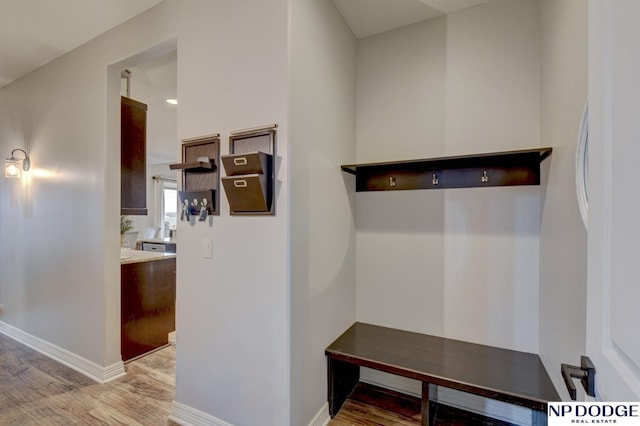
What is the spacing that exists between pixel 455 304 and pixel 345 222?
3.13 feet

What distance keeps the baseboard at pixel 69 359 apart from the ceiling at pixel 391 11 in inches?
129

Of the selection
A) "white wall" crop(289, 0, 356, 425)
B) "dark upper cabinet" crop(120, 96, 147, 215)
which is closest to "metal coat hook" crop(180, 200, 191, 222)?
"white wall" crop(289, 0, 356, 425)

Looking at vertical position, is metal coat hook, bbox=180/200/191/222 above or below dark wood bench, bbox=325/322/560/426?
above

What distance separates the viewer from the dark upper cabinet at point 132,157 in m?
2.62

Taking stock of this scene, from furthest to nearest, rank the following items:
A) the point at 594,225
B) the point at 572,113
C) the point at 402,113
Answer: the point at 402,113
the point at 572,113
the point at 594,225

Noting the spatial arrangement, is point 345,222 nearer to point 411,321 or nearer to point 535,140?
point 411,321

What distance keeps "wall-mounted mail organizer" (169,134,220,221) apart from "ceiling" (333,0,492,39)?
1.29 meters

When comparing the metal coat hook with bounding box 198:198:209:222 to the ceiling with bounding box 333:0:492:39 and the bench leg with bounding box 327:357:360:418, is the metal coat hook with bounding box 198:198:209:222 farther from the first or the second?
the ceiling with bounding box 333:0:492:39

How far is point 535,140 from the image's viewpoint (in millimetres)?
1883

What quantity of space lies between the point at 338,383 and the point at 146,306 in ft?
6.49

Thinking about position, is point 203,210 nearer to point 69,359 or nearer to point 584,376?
point 584,376

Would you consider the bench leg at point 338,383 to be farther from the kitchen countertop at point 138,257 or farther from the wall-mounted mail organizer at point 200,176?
the kitchen countertop at point 138,257

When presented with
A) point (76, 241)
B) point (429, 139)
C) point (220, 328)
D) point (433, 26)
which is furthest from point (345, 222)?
point (76, 241)

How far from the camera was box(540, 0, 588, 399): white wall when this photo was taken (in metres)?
1.24
